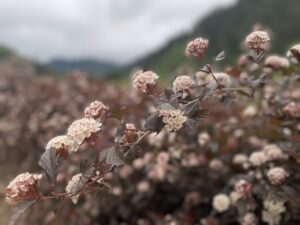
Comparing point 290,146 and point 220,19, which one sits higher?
point 220,19

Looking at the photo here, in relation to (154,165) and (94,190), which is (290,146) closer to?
(94,190)

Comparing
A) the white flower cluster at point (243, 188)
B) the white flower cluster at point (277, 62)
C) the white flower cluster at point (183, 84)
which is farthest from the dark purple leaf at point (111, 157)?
the white flower cluster at point (277, 62)

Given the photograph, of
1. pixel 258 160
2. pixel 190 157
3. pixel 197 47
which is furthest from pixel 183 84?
pixel 190 157

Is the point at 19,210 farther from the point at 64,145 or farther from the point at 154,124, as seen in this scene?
the point at 154,124

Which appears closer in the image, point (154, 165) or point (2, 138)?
point (154, 165)

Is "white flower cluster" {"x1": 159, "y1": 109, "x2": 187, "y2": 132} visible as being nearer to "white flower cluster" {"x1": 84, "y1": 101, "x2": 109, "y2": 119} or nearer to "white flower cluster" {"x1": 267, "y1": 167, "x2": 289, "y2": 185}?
"white flower cluster" {"x1": 84, "y1": 101, "x2": 109, "y2": 119}

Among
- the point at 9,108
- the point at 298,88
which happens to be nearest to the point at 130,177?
the point at 298,88

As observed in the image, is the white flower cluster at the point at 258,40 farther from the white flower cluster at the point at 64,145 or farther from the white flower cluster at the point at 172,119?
the white flower cluster at the point at 64,145
